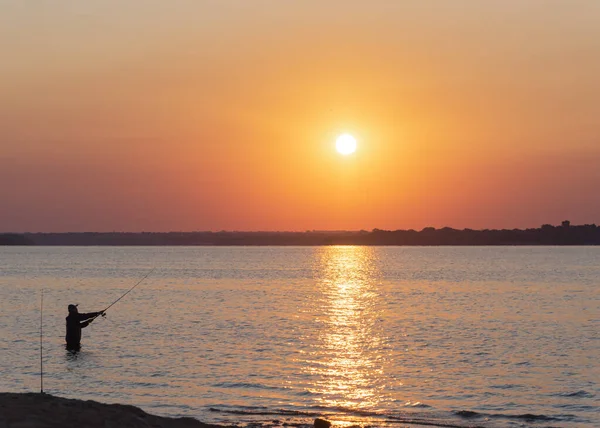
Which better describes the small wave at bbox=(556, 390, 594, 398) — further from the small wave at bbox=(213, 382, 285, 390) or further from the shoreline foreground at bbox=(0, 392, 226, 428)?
the shoreline foreground at bbox=(0, 392, 226, 428)

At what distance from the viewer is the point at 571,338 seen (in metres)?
40.0

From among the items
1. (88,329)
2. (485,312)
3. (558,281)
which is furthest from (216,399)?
(558,281)

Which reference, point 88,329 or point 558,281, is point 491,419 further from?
point 558,281

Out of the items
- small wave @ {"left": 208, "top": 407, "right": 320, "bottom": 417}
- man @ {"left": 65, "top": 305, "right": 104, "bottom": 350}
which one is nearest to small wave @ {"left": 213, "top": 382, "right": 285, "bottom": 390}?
small wave @ {"left": 208, "top": 407, "right": 320, "bottom": 417}

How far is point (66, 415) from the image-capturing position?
624 inches

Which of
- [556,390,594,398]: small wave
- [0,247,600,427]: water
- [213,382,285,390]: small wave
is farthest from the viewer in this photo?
[213,382,285,390]: small wave

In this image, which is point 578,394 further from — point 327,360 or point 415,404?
point 327,360

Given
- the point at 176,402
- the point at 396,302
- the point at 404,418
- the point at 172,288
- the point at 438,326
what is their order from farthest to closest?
the point at 172,288
the point at 396,302
the point at 438,326
the point at 176,402
the point at 404,418

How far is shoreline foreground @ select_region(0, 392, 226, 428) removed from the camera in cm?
1497

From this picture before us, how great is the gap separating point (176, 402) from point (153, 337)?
16.3 meters

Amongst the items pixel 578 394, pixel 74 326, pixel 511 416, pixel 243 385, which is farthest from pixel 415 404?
pixel 74 326

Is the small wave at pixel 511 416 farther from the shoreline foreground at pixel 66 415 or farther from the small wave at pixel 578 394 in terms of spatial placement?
the shoreline foreground at pixel 66 415

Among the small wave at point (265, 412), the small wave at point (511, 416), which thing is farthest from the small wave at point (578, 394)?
the small wave at point (265, 412)

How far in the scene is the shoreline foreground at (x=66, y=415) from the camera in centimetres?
1497
